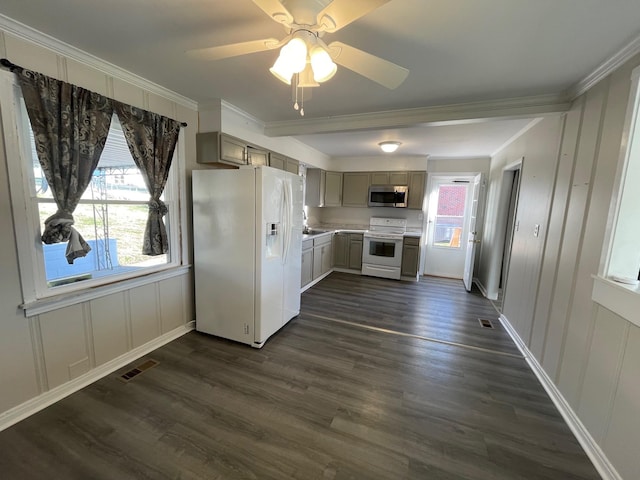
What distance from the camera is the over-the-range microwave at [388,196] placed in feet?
17.1

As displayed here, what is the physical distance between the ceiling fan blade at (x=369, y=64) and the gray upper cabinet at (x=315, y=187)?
4.02 m

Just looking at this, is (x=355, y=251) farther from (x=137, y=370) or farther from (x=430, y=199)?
(x=137, y=370)

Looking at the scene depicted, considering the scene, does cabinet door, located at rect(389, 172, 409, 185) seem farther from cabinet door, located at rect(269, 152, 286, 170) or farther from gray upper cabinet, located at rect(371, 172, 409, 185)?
cabinet door, located at rect(269, 152, 286, 170)

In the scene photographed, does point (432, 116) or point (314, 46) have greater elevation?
point (432, 116)

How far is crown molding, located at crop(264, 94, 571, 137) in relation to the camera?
2318mm

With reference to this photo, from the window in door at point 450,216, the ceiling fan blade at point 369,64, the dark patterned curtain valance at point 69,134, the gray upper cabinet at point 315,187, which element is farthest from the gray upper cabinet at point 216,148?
the window in door at point 450,216

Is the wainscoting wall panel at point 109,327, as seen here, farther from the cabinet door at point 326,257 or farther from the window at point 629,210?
the window at point 629,210

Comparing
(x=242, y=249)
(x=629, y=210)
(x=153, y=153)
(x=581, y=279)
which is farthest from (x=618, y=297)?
(x=153, y=153)

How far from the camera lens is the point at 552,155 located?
8.04ft

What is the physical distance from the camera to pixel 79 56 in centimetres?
187

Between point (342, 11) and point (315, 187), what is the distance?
444 centimetres

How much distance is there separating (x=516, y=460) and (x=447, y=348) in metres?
1.20

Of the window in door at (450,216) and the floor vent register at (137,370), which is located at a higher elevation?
the window in door at (450,216)

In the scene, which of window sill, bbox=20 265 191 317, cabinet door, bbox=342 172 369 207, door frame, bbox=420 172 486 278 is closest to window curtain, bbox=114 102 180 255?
window sill, bbox=20 265 191 317
